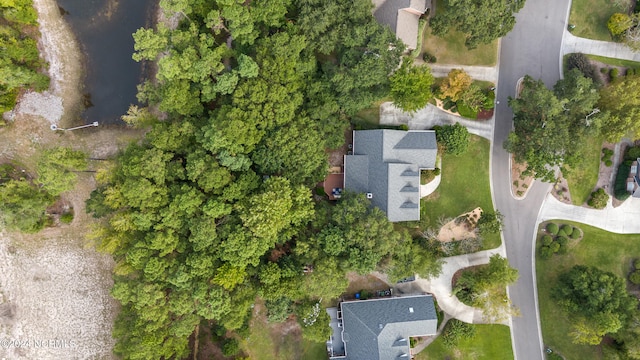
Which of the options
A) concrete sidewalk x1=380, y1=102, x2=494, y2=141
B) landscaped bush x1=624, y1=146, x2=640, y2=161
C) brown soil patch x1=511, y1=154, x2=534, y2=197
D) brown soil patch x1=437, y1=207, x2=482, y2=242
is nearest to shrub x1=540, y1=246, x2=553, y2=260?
brown soil patch x1=511, y1=154, x2=534, y2=197

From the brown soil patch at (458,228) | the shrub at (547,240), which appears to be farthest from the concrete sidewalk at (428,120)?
the shrub at (547,240)

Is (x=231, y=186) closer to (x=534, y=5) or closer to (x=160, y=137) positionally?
(x=160, y=137)

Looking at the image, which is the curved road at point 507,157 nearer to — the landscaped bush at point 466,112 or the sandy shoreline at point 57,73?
the landscaped bush at point 466,112

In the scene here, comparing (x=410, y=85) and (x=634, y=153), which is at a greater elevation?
(x=410, y=85)

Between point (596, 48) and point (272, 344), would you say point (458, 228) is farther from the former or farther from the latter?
point (596, 48)

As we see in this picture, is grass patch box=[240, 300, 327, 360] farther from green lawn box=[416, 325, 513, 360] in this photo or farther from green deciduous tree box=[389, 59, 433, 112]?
green deciduous tree box=[389, 59, 433, 112]

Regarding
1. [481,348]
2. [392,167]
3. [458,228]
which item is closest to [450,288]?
[458,228]

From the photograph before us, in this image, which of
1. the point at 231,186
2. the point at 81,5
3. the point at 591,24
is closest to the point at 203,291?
the point at 231,186
